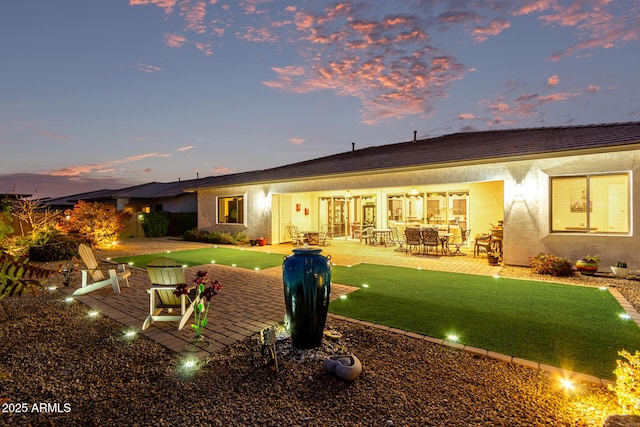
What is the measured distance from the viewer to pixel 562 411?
2482mm

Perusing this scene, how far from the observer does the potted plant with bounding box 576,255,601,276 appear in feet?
25.7

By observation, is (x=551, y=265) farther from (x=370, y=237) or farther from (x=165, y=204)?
(x=165, y=204)

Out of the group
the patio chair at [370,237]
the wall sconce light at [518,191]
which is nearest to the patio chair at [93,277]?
the patio chair at [370,237]

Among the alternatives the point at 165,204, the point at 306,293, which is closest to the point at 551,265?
the point at 306,293

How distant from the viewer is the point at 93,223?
13.0 meters

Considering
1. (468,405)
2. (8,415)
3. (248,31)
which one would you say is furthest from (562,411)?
(248,31)

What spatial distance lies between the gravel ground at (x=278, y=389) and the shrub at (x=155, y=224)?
696 inches

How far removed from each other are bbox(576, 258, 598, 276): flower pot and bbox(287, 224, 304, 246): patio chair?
10310 mm

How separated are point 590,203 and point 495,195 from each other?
4271 millimetres

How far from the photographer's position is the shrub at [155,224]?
20.0 metres

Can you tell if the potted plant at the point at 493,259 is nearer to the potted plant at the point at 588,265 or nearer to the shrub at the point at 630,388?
the potted plant at the point at 588,265

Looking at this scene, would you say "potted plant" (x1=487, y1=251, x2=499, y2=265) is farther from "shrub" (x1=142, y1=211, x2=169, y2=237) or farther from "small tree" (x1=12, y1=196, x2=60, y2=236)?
"shrub" (x1=142, y1=211, x2=169, y2=237)

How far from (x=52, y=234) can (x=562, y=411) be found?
47.0ft

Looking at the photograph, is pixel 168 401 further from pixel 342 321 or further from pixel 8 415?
pixel 342 321
